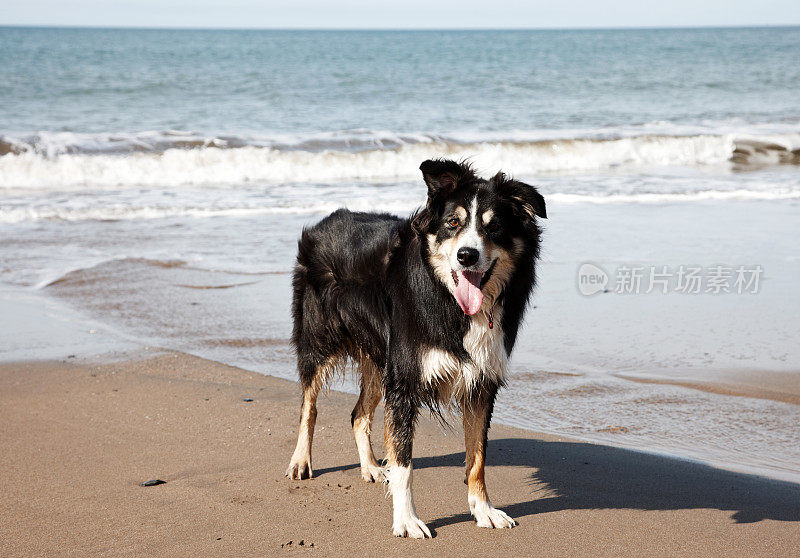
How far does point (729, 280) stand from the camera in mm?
7992

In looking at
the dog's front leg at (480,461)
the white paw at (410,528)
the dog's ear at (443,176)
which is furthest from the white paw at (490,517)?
the dog's ear at (443,176)

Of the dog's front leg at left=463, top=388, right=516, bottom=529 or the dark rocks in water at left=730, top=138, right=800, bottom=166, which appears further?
the dark rocks in water at left=730, top=138, right=800, bottom=166

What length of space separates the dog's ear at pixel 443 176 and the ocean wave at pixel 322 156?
1242 cm

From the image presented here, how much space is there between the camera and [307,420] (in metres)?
4.23

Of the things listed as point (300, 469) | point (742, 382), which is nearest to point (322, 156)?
point (742, 382)

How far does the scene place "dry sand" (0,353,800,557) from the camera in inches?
134

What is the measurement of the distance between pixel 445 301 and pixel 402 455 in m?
0.74

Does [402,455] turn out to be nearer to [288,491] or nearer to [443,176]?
[288,491]

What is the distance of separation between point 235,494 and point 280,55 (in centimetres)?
4775

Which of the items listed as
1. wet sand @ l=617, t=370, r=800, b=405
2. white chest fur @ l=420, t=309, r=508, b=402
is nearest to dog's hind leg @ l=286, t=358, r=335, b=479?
white chest fur @ l=420, t=309, r=508, b=402

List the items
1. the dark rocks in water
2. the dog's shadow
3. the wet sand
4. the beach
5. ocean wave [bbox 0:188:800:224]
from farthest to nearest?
the dark rocks in water < ocean wave [bbox 0:188:800:224] < the wet sand < the dog's shadow < the beach

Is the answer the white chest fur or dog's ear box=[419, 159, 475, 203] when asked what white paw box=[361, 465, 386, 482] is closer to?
the white chest fur

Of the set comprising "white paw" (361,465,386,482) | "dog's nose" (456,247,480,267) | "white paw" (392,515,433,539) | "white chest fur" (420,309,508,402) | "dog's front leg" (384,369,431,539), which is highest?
"dog's nose" (456,247,480,267)

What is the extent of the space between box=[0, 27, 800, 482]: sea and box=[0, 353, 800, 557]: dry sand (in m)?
0.50
